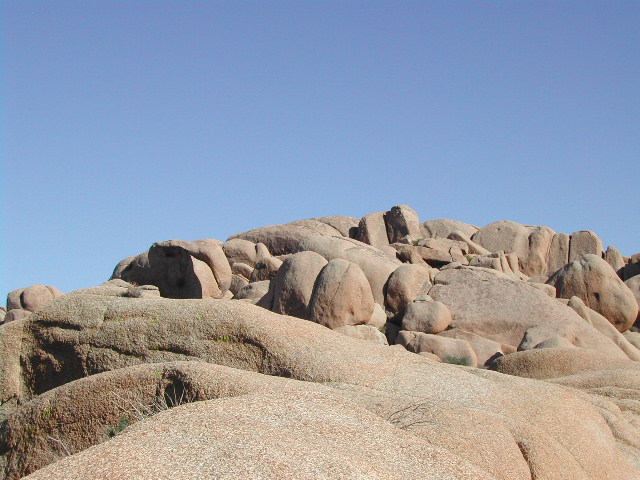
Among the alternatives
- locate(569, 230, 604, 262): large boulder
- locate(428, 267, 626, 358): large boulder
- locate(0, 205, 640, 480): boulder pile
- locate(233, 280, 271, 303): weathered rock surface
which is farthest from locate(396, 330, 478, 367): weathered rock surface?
locate(569, 230, 604, 262): large boulder

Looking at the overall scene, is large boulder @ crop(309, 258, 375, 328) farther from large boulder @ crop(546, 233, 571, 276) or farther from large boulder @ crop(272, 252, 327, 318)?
large boulder @ crop(546, 233, 571, 276)

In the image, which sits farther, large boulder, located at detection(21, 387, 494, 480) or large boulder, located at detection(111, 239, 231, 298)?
large boulder, located at detection(111, 239, 231, 298)

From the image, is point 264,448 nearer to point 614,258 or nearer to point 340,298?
point 340,298

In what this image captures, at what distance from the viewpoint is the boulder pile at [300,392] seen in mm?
5426

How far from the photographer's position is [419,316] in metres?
23.9

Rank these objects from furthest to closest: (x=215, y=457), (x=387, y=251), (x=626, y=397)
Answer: (x=387, y=251)
(x=626, y=397)
(x=215, y=457)

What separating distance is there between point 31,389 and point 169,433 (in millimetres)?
6644

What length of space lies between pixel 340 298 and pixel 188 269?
9114mm

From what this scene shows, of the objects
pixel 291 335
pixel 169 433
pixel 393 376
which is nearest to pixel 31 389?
pixel 291 335

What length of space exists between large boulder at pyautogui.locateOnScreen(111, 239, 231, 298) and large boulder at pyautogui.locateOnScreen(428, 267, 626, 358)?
7675mm

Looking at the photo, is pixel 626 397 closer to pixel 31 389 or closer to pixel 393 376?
pixel 393 376

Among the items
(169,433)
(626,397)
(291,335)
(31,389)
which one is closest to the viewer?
(169,433)

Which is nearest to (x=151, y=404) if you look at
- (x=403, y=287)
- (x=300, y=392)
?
(x=300, y=392)

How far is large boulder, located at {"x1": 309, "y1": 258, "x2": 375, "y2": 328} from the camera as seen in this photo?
74.3ft
